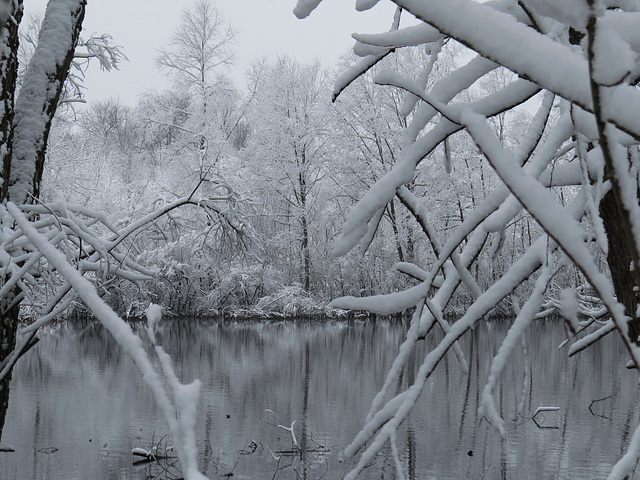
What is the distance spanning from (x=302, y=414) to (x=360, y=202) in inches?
361

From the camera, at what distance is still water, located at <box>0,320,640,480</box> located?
7.40 meters

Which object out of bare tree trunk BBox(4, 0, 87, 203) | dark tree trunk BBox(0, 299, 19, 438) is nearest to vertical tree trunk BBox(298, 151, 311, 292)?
bare tree trunk BBox(4, 0, 87, 203)

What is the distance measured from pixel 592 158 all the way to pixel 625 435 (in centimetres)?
860

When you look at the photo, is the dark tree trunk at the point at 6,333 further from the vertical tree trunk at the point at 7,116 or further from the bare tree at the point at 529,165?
the bare tree at the point at 529,165

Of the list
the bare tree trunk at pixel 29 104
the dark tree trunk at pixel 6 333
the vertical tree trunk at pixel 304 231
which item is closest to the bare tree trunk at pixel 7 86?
the bare tree trunk at pixel 29 104

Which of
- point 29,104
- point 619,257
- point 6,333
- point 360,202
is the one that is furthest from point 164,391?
point 29,104

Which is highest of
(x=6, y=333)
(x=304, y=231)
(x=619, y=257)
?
(x=304, y=231)

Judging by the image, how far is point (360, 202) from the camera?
0.68m

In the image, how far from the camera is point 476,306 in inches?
26.3

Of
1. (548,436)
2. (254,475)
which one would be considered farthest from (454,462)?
(254,475)

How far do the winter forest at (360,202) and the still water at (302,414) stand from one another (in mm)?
195

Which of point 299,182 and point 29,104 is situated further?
point 299,182

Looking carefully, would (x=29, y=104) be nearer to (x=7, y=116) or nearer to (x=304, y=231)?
(x=7, y=116)

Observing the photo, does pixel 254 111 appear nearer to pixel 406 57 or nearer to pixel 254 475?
pixel 406 57
